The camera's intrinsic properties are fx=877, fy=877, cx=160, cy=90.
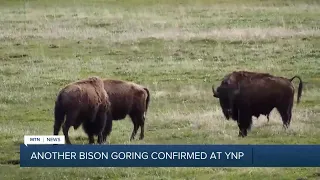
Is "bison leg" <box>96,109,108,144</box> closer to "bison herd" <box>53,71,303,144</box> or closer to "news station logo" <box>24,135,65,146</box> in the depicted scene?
"bison herd" <box>53,71,303,144</box>

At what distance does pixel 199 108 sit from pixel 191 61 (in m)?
6.80

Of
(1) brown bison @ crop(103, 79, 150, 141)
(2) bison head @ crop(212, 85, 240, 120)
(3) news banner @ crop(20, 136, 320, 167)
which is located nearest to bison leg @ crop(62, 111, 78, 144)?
(1) brown bison @ crop(103, 79, 150, 141)

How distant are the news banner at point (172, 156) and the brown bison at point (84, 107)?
6.83ft

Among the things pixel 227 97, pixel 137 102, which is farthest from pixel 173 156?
pixel 227 97

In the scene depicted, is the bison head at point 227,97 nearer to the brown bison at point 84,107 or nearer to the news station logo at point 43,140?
the brown bison at point 84,107

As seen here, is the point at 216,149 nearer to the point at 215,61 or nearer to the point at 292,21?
the point at 215,61

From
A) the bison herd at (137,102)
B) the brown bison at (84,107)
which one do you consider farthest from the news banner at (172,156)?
the bison herd at (137,102)

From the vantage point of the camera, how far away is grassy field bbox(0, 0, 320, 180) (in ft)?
45.7

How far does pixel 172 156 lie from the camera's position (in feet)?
36.3

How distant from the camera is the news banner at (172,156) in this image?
1102 centimetres

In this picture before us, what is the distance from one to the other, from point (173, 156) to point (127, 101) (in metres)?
4.19

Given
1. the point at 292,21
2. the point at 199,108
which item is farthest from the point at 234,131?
the point at 292,21

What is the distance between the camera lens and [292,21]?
32.8 metres

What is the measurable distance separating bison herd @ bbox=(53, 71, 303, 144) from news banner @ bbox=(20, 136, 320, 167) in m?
2.34
